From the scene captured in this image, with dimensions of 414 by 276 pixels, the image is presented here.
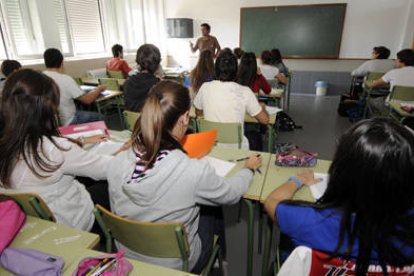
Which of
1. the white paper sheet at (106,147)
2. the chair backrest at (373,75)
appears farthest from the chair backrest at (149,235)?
the chair backrest at (373,75)

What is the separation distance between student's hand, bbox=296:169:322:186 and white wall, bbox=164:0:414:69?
616cm

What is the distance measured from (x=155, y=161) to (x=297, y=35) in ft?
21.7

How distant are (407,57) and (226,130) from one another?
3348 mm

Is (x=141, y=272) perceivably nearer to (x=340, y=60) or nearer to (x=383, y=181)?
(x=383, y=181)

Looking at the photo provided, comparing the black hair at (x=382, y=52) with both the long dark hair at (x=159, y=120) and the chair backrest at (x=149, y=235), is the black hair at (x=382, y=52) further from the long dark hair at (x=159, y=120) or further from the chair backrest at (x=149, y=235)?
the chair backrest at (x=149, y=235)

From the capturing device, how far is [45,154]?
128 cm

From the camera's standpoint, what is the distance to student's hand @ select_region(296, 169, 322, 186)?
1410 millimetres

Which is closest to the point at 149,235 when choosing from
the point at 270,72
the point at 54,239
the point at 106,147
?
the point at 54,239

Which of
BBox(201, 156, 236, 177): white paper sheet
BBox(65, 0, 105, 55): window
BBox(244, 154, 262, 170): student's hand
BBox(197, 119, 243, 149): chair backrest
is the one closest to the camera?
BBox(244, 154, 262, 170): student's hand

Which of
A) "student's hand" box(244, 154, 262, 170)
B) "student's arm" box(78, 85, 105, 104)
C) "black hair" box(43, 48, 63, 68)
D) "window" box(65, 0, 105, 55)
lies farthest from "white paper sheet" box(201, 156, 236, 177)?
"window" box(65, 0, 105, 55)

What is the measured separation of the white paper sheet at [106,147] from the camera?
187 cm

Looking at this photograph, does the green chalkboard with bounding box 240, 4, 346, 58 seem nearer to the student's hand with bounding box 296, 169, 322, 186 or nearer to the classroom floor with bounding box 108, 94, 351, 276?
the classroom floor with bounding box 108, 94, 351, 276

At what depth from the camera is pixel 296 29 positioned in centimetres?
665

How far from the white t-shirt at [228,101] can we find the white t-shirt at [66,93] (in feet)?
5.27
